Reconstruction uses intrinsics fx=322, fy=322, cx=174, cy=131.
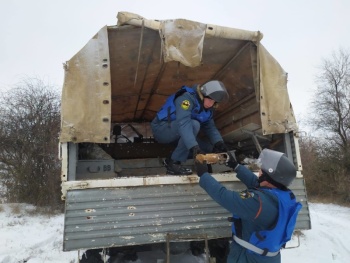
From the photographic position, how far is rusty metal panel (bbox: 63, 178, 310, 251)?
2.81 m

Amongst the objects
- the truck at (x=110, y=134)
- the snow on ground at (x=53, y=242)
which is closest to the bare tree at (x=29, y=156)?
the snow on ground at (x=53, y=242)

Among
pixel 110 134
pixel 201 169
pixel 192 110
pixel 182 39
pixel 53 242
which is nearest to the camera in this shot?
pixel 201 169

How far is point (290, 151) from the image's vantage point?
3574mm

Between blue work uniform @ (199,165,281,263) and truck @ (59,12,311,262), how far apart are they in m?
0.42

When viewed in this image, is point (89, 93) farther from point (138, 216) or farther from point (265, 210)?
point (265, 210)

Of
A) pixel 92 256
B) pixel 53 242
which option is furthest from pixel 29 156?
pixel 92 256

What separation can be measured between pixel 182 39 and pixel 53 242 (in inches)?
232

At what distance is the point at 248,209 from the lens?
2436 millimetres

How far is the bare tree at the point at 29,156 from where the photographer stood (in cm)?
1056

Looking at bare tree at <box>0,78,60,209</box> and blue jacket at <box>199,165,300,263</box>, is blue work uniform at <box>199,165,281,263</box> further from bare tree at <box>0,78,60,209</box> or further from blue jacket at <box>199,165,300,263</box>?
bare tree at <box>0,78,60,209</box>

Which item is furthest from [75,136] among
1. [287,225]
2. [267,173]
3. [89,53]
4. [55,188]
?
[55,188]

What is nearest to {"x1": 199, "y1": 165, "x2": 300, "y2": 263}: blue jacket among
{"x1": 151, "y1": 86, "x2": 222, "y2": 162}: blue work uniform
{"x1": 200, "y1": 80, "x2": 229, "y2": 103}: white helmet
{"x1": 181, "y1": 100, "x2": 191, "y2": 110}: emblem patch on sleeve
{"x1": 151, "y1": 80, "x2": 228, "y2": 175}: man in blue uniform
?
{"x1": 151, "y1": 80, "x2": 228, "y2": 175}: man in blue uniform

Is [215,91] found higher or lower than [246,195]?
higher

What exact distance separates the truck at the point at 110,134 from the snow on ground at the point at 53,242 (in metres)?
1.14
